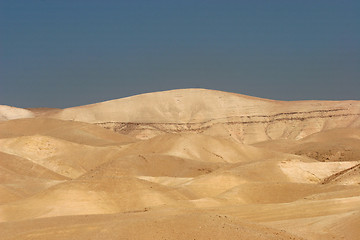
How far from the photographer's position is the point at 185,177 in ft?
172

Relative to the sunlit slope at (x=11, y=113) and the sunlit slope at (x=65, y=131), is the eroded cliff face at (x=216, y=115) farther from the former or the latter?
the sunlit slope at (x=65, y=131)

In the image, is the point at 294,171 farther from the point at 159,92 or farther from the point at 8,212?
the point at 159,92

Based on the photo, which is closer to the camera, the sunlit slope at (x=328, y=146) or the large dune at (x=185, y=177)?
the large dune at (x=185, y=177)

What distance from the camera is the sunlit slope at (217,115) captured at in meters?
129

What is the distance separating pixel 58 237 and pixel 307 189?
21587mm

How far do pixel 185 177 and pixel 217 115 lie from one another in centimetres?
8563

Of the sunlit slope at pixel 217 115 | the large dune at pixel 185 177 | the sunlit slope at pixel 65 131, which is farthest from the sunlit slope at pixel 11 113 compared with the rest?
the sunlit slope at pixel 65 131

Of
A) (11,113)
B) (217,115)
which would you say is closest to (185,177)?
(217,115)

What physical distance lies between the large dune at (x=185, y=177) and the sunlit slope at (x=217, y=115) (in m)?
0.34

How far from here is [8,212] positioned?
3253cm

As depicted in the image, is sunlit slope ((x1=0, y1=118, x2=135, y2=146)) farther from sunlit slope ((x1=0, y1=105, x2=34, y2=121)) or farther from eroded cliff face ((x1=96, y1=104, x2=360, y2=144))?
sunlit slope ((x1=0, y1=105, x2=34, y2=121))

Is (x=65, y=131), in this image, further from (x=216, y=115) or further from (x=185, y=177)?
(x=216, y=115)

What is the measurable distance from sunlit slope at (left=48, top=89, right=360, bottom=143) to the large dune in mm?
338

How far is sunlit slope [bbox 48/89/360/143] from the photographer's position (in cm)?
12900
